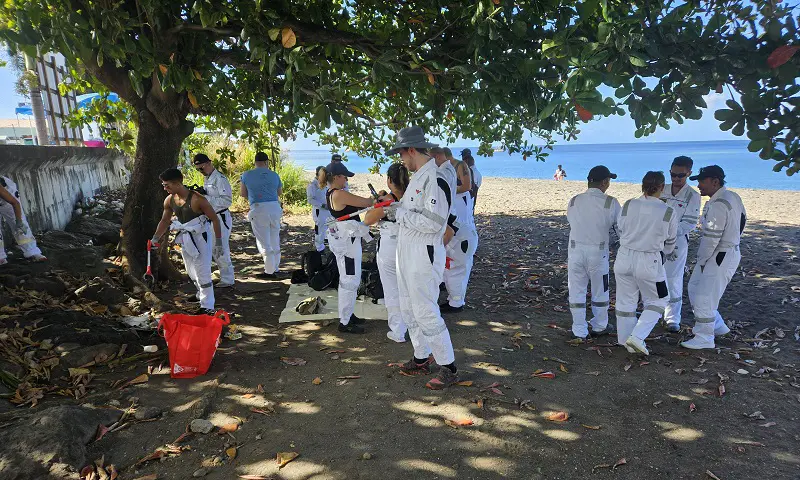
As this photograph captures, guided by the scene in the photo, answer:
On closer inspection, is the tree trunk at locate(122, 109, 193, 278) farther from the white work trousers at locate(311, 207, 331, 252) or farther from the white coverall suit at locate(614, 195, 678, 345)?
the white coverall suit at locate(614, 195, 678, 345)

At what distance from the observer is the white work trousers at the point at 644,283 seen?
5453mm

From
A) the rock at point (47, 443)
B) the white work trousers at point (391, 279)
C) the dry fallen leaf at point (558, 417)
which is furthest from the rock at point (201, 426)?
the dry fallen leaf at point (558, 417)

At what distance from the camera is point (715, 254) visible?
5.81 meters

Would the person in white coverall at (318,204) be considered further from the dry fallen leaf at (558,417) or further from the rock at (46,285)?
the dry fallen leaf at (558,417)

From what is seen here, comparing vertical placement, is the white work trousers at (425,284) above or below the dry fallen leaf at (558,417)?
above

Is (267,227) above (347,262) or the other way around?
above

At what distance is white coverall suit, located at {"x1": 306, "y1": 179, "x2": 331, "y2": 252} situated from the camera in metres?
10.1

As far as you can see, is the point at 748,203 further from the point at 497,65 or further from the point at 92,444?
the point at 92,444

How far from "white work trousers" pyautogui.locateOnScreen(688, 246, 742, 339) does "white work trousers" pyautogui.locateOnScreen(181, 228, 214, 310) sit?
6566 mm

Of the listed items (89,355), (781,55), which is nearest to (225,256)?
(89,355)

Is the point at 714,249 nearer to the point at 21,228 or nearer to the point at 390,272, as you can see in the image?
the point at 390,272

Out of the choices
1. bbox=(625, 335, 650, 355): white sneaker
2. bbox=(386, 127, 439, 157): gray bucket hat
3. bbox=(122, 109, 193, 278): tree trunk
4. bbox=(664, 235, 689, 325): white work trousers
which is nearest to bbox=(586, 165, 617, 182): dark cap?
bbox=(664, 235, 689, 325): white work trousers

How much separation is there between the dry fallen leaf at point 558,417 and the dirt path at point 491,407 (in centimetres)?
5

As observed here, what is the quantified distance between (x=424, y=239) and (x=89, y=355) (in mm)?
3973
